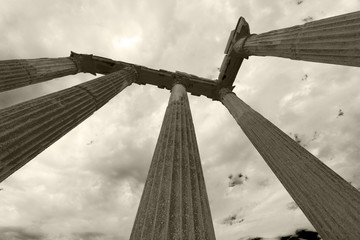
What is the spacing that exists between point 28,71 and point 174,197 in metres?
13.5

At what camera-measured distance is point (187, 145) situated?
892cm

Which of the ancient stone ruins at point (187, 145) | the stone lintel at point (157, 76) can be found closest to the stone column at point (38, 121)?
the ancient stone ruins at point (187, 145)

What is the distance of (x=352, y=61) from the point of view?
31.1 ft

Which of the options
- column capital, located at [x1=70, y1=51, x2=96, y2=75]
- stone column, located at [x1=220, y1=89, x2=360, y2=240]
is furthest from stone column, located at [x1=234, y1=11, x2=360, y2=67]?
column capital, located at [x1=70, y1=51, x2=96, y2=75]

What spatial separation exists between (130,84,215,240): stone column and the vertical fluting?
967 cm

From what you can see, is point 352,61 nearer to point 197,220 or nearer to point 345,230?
point 345,230

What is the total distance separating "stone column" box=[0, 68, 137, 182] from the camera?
24.6ft

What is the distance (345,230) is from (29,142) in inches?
418

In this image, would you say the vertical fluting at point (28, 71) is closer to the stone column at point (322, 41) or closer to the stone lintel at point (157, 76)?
the stone lintel at point (157, 76)

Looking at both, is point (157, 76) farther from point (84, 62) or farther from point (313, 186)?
point (313, 186)

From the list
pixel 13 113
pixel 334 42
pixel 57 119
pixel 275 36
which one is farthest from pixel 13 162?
pixel 275 36

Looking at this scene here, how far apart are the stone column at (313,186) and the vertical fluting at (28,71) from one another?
1377 centimetres

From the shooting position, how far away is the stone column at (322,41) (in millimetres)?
9492

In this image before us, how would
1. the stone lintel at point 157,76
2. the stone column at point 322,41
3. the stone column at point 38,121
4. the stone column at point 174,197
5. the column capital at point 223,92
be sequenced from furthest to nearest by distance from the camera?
1. the column capital at point 223,92
2. the stone lintel at point 157,76
3. the stone column at point 322,41
4. the stone column at point 38,121
5. the stone column at point 174,197
